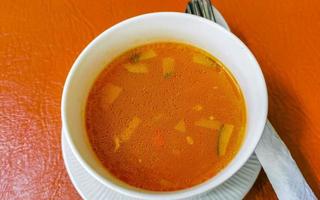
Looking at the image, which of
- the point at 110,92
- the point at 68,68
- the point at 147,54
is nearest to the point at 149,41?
the point at 147,54

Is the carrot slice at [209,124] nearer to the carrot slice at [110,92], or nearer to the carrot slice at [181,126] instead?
the carrot slice at [181,126]

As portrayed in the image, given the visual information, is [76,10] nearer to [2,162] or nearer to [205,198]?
[2,162]

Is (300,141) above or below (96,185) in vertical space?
above

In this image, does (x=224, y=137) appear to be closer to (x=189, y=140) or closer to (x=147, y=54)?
(x=189, y=140)

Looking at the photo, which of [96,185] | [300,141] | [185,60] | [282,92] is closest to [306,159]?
[300,141]

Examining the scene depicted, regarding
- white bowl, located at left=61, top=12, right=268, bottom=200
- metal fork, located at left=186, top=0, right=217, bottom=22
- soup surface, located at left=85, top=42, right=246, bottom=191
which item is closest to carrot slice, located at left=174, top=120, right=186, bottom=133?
soup surface, located at left=85, top=42, right=246, bottom=191

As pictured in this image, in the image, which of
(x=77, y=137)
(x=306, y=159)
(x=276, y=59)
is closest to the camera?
(x=77, y=137)
